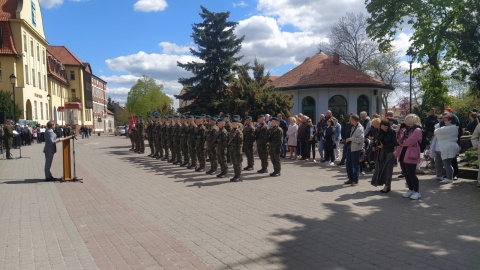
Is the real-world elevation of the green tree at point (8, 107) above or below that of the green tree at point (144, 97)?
below

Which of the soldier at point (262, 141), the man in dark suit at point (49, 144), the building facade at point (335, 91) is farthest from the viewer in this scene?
the building facade at point (335, 91)

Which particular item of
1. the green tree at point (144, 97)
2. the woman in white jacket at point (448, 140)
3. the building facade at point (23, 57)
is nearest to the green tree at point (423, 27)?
the woman in white jacket at point (448, 140)

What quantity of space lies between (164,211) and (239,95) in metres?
14.4

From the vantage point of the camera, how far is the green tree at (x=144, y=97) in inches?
2995

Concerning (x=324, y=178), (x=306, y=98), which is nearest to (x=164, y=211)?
(x=324, y=178)

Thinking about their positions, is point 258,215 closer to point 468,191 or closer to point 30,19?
point 468,191

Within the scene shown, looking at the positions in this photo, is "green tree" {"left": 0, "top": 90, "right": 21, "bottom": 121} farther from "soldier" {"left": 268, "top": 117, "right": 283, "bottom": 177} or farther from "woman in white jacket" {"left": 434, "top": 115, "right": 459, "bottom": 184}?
"woman in white jacket" {"left": 434, "top": 115, "right": 459, "bottom": 184}

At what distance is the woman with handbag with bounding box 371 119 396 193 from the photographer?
8.89 meters

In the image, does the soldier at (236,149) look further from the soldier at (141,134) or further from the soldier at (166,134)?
the soldier at (141,134)

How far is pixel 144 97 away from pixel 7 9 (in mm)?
35887

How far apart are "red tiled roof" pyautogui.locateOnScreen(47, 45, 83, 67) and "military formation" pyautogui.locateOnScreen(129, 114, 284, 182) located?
62.7 m

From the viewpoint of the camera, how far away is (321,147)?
15375 millimetres

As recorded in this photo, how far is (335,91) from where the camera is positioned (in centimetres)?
3269

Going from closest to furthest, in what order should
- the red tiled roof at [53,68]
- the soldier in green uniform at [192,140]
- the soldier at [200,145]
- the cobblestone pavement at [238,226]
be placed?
1. the cobblestone pavement at [238,226]
2. the soldier at [200,145]
3. the soldier in green uniform at [192,140]
4. the red tiled roof at [53,68]
